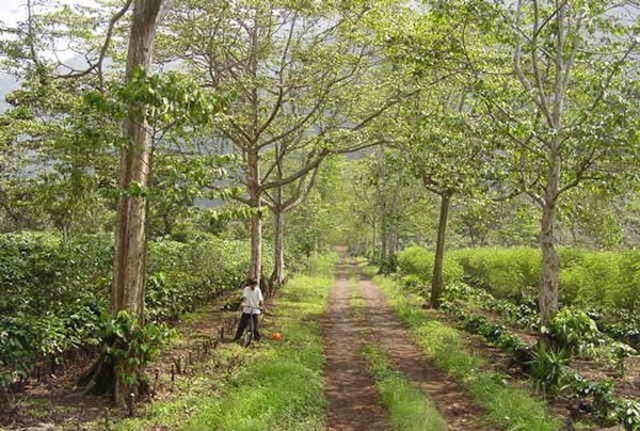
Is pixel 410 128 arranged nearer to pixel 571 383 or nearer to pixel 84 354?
pixel 571 383

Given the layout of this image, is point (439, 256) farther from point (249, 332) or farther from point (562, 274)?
point (249, 332)

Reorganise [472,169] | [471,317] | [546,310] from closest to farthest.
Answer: [546,310]
[472,169]
[471,317]

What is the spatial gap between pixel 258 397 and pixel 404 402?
2.31 m

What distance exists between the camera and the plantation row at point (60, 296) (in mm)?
7656

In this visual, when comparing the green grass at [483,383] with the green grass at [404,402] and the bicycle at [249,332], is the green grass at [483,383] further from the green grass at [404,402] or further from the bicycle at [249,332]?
the bicycle at [249,332]

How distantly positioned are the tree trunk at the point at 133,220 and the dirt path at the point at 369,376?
346 centimetres

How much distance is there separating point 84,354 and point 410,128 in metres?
10.5

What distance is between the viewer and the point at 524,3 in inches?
460

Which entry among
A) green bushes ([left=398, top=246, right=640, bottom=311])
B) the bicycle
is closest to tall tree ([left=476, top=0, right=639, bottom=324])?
green bushes ([left=398, top=246, right=640, bottom=311])

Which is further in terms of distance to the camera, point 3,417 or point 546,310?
point 546,310

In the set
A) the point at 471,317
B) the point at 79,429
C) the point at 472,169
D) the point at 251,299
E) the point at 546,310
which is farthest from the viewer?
the point at 471,317

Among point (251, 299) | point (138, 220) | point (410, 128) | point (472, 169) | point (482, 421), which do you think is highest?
point (410, 128)

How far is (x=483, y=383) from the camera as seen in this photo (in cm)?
1018

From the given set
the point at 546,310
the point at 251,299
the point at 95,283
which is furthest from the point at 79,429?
the point at 546,310
